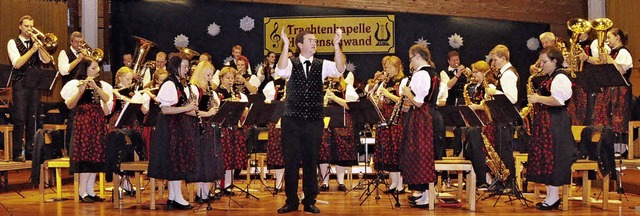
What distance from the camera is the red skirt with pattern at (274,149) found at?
9.88 meters

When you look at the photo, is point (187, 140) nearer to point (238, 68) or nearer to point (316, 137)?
point (316, 137)

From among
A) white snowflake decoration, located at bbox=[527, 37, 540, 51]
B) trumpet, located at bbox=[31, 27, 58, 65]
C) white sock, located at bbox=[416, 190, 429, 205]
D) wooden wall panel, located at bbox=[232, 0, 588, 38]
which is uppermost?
wooden wall panel, located at bbox=[232, 0, 588, 38]

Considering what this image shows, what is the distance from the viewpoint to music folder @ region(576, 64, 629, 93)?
7.84 metres

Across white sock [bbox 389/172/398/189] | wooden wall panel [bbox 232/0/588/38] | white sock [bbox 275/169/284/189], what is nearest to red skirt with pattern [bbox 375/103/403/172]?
white sock [bbox 389/172/398/189]

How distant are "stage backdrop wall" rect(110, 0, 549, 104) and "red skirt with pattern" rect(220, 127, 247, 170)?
4163 millimetres

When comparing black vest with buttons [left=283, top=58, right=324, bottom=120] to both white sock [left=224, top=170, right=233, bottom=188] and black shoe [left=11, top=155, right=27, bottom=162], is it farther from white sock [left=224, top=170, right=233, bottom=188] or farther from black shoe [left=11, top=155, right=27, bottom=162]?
black shoe [left=11, top=155, right=27, bottom=162]

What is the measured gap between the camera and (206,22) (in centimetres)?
1399

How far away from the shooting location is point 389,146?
9188 millimetres

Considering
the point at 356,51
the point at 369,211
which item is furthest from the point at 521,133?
the point at 356,51

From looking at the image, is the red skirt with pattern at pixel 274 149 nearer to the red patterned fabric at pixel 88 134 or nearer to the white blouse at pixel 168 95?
the red patterned fabric at pixel 88 134

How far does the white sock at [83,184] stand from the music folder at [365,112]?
2.95 m

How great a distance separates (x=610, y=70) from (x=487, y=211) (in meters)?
1.70

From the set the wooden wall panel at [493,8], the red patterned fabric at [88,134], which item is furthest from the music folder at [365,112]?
the wooden wall panel at [493,8]

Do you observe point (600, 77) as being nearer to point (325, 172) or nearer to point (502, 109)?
point (502, 109)
